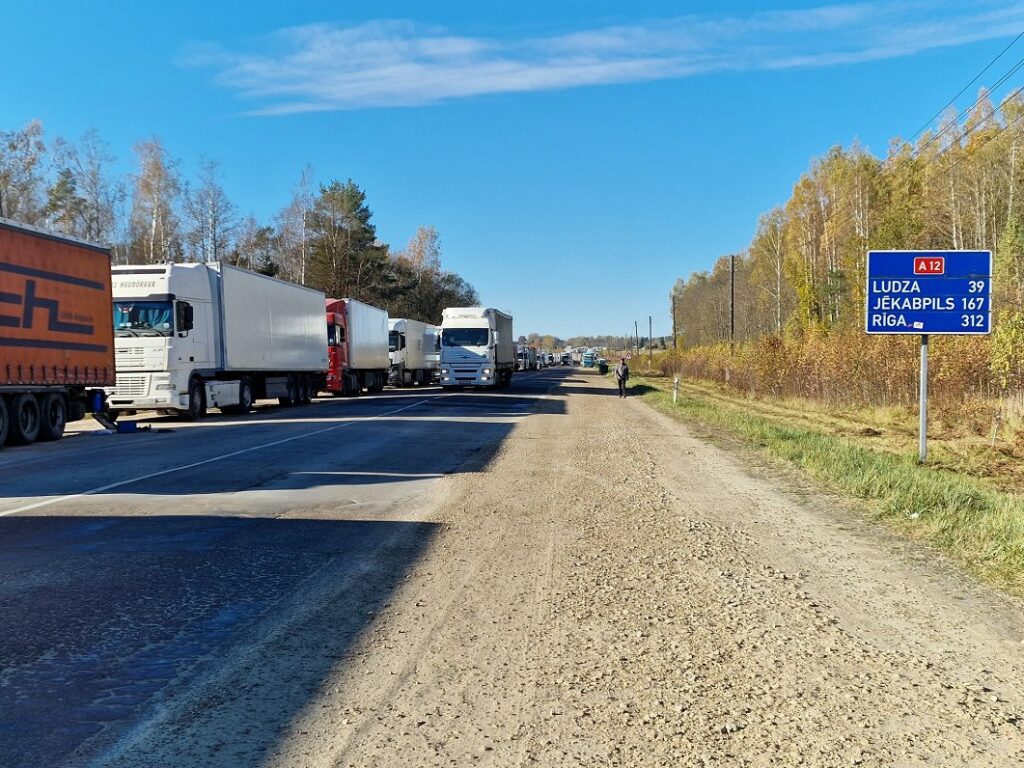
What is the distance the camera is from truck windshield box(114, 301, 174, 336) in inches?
837

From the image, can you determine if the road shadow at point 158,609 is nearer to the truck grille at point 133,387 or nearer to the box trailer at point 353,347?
the truck grille at point 133,387

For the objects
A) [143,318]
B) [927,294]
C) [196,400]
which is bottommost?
[196,400]

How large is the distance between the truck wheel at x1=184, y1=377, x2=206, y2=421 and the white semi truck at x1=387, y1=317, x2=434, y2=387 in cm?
2165

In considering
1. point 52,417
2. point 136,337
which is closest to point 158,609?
point 52,417

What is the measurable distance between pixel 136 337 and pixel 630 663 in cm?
2014

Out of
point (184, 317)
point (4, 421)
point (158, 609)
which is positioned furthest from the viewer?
point (184, 317)

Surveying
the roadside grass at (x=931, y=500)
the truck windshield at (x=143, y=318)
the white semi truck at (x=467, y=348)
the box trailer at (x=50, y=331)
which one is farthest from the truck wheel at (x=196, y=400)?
the white semi truck at (x=467, y=348)

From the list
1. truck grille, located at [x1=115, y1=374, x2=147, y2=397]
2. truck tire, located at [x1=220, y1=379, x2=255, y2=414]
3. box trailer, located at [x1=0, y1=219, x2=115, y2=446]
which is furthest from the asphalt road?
truck tire, located at [x1=220, y1=379, x2=255, y2=414]

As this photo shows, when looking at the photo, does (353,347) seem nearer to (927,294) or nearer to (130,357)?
(130,357)

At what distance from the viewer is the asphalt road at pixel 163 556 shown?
156 inches

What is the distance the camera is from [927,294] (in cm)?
1313

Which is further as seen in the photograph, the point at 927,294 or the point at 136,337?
the point at 136,337

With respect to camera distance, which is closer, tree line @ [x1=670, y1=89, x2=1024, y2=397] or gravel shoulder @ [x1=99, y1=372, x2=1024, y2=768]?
gravel shoulder @ [x1=99, y1=372, x2=1024, y2=768]

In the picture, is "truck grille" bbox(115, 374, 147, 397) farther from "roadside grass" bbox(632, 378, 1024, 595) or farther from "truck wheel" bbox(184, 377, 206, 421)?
"roadside grass" bbox(632, 378, 1024, 595)
